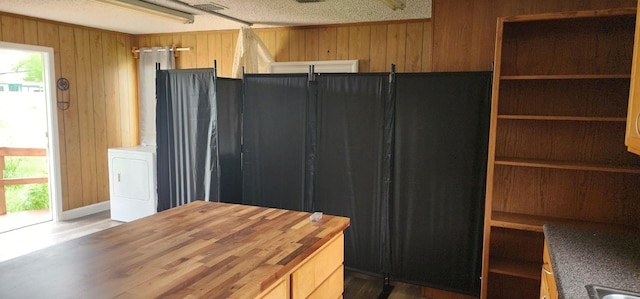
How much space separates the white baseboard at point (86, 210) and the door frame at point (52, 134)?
0.28ft

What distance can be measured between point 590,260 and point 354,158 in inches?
73.4

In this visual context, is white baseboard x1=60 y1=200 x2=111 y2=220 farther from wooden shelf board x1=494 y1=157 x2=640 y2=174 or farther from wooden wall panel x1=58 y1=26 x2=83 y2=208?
wooden shelf board x1=494 y1=157 x2=640 y2=174

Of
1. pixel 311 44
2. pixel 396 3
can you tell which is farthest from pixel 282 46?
pixel 396 3

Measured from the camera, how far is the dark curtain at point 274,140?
3562mm

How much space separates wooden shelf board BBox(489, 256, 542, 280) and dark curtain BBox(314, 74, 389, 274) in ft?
2.83

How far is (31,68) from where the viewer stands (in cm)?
505

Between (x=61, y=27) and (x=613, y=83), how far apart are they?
17.6 feet

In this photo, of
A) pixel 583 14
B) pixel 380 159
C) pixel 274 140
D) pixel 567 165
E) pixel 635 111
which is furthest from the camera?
pixel 274 140

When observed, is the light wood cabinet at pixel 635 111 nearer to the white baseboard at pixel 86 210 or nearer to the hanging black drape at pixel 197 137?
the hanging black drape at pixel 197 137

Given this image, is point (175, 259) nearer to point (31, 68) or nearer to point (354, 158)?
point (354, 158)

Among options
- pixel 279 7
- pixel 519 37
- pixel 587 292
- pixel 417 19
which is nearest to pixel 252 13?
pixel 279 7

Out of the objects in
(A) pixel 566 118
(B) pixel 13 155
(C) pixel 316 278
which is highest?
(A) pixel 566 118

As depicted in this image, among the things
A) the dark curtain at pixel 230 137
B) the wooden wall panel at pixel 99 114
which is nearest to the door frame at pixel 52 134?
the wooden wall panel at pixel 99 114

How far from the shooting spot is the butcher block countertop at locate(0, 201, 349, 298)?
142cm
